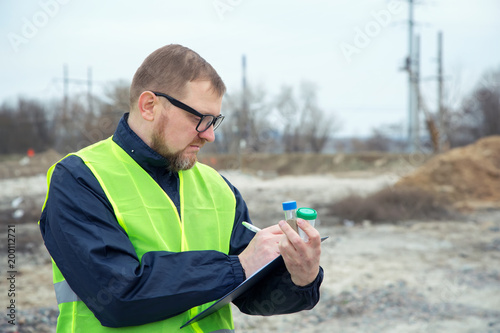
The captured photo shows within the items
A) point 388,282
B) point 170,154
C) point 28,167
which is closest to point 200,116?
point 170,154

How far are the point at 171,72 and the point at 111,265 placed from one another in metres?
0.71

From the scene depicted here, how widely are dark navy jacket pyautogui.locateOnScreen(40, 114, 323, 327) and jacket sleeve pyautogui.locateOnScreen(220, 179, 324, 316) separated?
0.23m

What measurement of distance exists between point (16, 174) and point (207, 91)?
23.7m

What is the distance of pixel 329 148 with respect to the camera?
41.2m

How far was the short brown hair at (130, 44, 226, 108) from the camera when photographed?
162cm

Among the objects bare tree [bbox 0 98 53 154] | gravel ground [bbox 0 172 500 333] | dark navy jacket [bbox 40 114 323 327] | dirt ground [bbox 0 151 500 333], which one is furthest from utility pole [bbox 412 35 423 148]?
bare tree [bbox 0 98 53 154]

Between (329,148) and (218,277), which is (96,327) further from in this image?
(329,148)

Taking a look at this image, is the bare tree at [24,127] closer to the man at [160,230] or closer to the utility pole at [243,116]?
the utility pole at [243,116]

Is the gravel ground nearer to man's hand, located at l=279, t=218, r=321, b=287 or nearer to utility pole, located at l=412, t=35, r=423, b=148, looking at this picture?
man's hand, located at l=279, t=218, r=321, b=287

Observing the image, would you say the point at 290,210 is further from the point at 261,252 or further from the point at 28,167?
the point at 28,167

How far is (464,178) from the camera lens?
14742 mm

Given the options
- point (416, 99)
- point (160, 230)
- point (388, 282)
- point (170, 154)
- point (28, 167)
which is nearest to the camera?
point (160, 230)

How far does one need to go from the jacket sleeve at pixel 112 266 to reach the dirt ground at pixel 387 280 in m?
3.70

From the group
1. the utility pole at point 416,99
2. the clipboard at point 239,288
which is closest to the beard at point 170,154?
the clipboard at point 239,288
